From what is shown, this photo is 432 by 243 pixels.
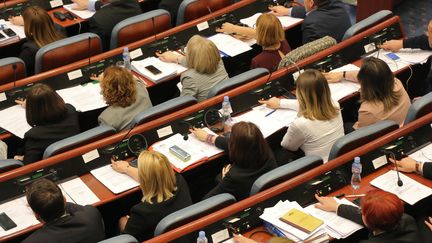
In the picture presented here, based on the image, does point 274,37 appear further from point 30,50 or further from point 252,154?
point 30,50

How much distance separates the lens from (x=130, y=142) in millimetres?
5250

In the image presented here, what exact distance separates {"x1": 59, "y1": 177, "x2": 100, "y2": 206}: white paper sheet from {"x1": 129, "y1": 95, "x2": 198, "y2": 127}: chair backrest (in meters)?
0.61

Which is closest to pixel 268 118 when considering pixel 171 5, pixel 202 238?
pixel 202 238

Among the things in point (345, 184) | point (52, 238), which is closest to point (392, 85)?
point (345, 184)

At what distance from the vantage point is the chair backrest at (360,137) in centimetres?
487

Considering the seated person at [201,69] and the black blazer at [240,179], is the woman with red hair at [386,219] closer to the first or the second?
the black blazer at [240,179]

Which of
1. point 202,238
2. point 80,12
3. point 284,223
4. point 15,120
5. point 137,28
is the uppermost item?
point 80,12

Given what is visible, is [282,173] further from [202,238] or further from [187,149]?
[187,149]

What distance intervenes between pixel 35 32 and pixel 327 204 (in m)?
3.17

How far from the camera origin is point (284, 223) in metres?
4.39

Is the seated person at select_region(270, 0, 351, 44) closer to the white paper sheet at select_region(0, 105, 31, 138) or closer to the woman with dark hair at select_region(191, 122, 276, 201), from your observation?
the woman with dark hair at select_region(191, 122, 276, 201)

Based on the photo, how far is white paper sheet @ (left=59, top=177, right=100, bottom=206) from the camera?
16.0 feet

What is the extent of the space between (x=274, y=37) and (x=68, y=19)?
7.21 ft

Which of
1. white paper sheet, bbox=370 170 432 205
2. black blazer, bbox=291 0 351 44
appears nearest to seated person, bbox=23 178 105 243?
white paper sheet, bbox=370 170 432 205
